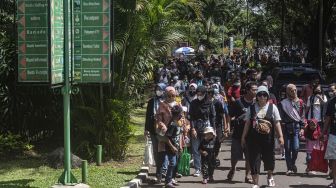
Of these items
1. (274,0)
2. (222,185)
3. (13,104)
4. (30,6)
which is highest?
(274,0)

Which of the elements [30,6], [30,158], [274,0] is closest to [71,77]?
[30,6]

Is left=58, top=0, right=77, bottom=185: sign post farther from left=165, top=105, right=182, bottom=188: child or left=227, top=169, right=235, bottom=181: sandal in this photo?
left=227, top=169, right=235, bottom=181: sandal

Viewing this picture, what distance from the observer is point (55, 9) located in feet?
29.9

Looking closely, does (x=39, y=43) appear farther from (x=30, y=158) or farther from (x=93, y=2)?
(x=30, y=158)

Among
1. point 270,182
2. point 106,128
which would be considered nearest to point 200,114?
point 270,182

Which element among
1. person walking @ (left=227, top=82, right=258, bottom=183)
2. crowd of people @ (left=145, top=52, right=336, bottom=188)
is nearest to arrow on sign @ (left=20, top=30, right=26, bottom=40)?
crowd of people @ (left=145, top=52, right=336, bottom=188)

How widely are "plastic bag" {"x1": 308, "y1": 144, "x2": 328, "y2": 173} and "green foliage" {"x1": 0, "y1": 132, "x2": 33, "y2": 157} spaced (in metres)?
6.43

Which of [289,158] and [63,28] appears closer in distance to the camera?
[63,28]

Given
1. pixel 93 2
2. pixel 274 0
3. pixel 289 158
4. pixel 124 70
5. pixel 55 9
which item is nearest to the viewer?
pixel 55 9

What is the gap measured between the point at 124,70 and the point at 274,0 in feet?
124

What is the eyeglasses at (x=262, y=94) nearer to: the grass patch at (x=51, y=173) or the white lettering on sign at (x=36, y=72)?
the grass patch at (x=51, y=173)

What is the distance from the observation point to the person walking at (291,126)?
440 inches

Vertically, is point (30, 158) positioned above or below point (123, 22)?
below

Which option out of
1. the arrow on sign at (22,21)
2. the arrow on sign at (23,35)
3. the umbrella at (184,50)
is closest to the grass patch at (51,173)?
the arrow on sign at (23,35)
